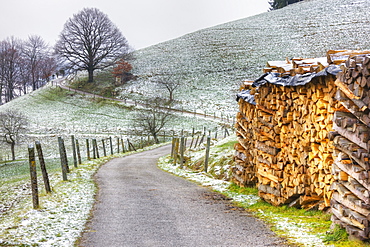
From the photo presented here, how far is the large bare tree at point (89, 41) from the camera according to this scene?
6819 cm

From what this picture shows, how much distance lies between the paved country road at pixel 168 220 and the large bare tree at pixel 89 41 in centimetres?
5931

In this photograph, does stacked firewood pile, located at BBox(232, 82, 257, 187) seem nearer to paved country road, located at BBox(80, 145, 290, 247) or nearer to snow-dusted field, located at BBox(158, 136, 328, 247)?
snow-dusted field, located at BBox(158, 136, 328, 247)

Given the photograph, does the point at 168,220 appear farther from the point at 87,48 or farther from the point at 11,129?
the point at 87,48

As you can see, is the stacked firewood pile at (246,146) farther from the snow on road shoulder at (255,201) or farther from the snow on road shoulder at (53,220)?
the snow on road shoulder at (53,220)

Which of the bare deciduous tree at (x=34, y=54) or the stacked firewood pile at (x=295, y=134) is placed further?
the bare deciduous tree at (x=34, y=54)

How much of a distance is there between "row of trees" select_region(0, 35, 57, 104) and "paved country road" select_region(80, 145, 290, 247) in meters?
70.7

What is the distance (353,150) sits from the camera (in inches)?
235

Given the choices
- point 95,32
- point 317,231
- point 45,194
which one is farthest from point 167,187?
point 95,32

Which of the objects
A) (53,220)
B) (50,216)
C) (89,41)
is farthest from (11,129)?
(53,220)

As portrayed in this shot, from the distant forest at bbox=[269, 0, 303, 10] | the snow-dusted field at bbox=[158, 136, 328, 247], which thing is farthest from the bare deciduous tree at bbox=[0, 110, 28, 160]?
the distant forest at bbox=[269, 0, 303, 10]

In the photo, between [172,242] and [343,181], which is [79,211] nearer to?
[172,242]

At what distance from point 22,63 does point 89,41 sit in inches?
855

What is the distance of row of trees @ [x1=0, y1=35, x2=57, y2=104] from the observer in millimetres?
77000

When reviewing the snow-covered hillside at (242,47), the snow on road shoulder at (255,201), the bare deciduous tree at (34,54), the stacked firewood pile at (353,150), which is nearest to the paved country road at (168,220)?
the snow on road shoulder at (255,201)
